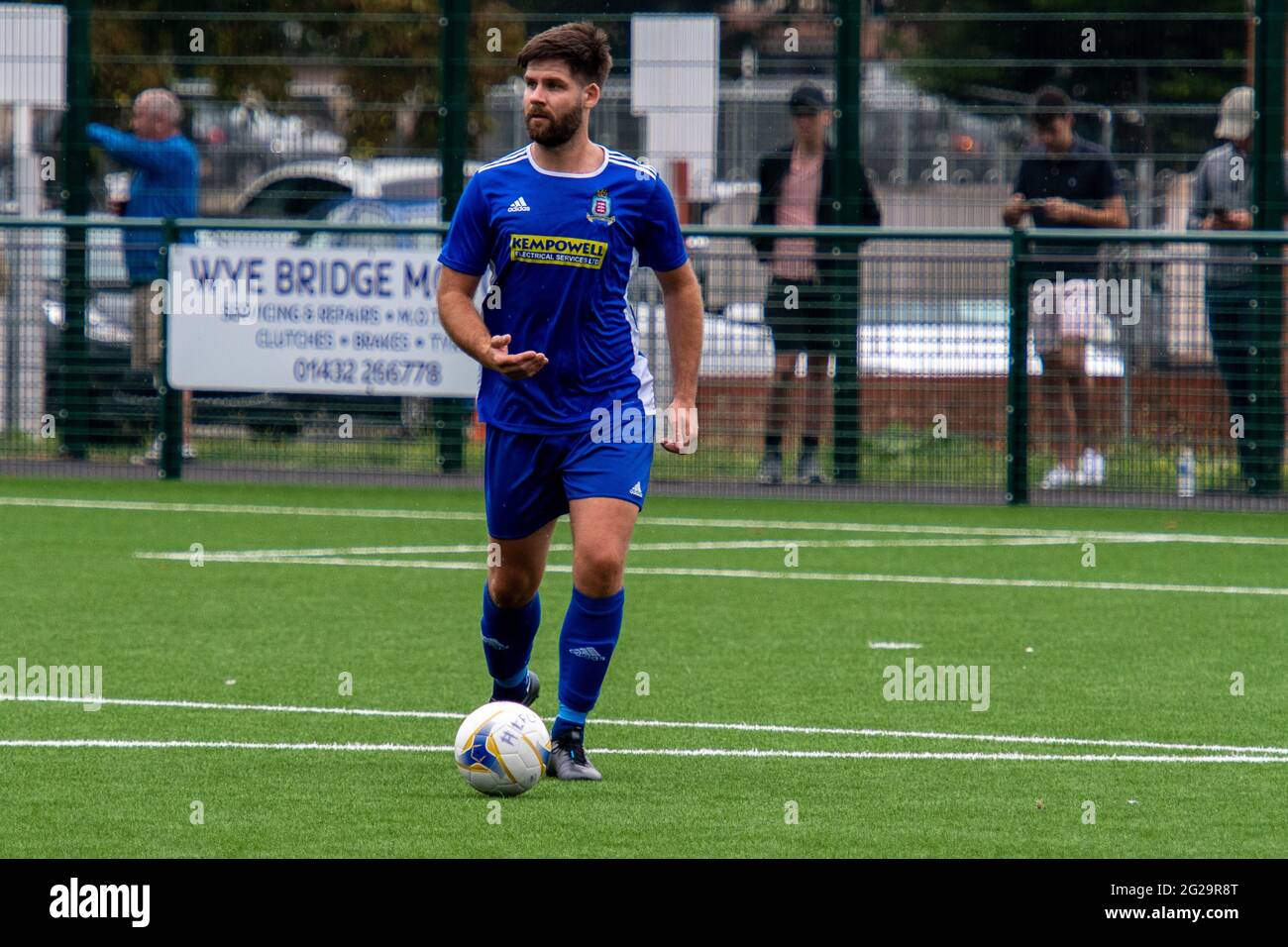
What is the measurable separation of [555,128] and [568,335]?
2.04ft

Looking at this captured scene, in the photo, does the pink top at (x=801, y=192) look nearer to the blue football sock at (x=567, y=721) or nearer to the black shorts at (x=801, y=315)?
the black shorts at (x=801, y=315)

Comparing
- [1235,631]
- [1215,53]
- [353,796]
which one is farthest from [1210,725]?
[1215,53]

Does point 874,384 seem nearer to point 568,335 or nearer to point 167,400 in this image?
point 167,400

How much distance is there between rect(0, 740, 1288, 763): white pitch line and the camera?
292 inches

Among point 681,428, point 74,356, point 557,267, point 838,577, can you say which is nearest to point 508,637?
point 681,428

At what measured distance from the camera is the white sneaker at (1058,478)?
15930 mm

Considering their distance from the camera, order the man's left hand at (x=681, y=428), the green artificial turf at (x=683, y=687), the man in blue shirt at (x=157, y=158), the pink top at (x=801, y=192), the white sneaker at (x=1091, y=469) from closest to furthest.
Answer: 1. the green artificial turf at (x=683, y=687)
2. the man's left hand at (x=681, y=428)
3. the white sneaker at (x=1091, y=469)
4. the pink top at (x=801, y=192)
5. the man in blue shirt at (x=157, y=158)

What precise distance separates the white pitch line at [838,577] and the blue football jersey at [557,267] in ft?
16.6

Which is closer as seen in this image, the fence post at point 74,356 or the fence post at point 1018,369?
the fence post at point 1018,369

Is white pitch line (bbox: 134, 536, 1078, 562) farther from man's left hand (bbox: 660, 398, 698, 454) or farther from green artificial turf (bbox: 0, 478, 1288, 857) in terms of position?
man's left hand (bbox: 660, 398, 698, 454)

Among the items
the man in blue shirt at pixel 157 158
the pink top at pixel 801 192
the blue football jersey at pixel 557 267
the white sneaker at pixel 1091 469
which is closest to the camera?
the blue football jersey at pixel 557 267

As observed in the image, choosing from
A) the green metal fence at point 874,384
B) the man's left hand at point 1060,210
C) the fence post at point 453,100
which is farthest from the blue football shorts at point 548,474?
the fence post at point 453,100

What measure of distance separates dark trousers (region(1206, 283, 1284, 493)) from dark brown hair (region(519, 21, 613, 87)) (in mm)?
9623

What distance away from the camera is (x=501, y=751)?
265 inches
